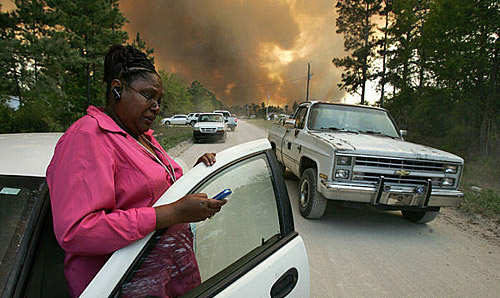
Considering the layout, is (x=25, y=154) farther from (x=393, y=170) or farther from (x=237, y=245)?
(x=393, y=170)

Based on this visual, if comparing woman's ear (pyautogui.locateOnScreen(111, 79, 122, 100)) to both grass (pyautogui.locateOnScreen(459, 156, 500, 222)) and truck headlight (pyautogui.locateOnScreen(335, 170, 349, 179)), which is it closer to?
truck headlight (pyautogui.locateOnScreen(335, 170, 349, 179))

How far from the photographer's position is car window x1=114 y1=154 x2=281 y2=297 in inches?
37.4

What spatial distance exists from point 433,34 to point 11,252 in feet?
49.3

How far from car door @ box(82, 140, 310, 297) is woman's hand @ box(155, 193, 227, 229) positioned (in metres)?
0.07

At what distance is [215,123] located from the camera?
607 inches

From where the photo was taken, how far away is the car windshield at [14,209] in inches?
49.9

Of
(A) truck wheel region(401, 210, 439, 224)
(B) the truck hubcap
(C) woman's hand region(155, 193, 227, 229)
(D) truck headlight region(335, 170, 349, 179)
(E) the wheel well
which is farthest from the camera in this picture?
(E) the wheel well

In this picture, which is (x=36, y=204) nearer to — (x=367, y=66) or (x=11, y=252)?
(x=11, y=252)

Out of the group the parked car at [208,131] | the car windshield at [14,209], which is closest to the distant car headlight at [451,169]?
the car windshield at [14,209]

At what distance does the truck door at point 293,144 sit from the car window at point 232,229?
356cm

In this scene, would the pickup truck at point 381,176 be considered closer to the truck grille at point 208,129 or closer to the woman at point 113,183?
the woman at point 113,183

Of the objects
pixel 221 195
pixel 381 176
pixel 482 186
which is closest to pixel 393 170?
pixel 381 176

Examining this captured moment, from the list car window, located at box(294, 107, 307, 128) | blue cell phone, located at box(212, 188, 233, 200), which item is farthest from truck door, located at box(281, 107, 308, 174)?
blue cell phone, located at box(212, 188, 233, 200)

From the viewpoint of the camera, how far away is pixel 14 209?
1.39m
